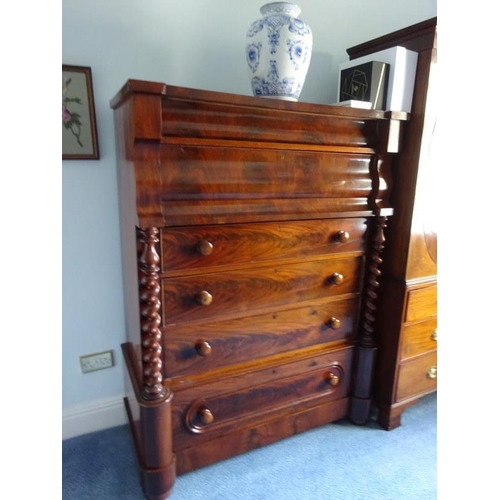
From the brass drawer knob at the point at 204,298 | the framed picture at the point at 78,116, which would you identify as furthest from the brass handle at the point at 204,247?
the framed picture at the point at 78,116

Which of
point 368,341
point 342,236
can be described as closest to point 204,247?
point 342,236

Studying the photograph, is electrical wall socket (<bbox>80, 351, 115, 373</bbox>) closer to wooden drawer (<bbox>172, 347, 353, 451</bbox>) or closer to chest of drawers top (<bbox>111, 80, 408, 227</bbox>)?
wooden drawer (<bbox>172, 347, 353, 451</bbox>)

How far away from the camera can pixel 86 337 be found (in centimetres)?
150

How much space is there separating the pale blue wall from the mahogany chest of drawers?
121 millimetres

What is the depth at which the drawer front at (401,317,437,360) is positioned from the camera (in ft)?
5.03

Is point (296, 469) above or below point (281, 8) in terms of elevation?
below

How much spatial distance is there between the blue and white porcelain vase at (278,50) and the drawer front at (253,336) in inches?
31.8

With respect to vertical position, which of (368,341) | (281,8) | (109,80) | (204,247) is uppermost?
(281,8)

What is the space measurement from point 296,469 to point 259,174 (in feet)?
3.76

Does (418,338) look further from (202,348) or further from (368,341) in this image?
(202,348)

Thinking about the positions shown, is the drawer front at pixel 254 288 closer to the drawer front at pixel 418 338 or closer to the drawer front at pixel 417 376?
the drawer front at pixel 418 338

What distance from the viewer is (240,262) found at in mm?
1223
